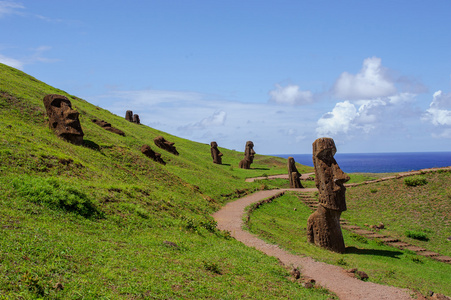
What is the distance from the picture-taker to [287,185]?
45812 millimetres

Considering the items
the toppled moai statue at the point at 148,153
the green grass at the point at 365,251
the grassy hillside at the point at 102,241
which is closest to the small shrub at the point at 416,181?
the green grass at the point at 365,251

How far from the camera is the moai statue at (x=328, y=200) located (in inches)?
803

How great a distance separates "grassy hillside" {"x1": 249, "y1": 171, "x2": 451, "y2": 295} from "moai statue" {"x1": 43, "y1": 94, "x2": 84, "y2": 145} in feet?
54.0

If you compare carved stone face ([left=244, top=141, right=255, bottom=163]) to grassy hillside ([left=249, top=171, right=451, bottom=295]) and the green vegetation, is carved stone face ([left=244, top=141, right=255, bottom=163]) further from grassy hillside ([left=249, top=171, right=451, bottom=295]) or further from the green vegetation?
the green vegetation

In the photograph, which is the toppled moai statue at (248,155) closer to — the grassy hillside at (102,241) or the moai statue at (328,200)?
the grassy hillside at (102,241)

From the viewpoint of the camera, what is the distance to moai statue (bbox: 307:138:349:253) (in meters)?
20.4

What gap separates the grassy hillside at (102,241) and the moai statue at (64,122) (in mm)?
2818

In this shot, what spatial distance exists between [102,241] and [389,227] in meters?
22.6

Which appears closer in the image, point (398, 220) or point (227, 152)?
point (398, 220)

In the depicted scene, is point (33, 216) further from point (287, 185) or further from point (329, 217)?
point (287, 185)

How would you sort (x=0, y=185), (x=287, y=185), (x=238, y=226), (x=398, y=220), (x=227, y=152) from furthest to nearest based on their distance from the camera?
(x=227, y=152) → (x=287, y=185) → (x=398, y=220) → (x=238, y=226) → (x=0, y=185)

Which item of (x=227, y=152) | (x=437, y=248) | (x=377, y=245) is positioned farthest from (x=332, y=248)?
(x=227, y=152)

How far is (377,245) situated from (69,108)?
2707 centimetres

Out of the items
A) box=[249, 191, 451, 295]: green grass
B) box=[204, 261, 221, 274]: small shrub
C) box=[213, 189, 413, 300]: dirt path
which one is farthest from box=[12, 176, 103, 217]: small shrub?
box=[249, 191, 451, 295]: green grass
